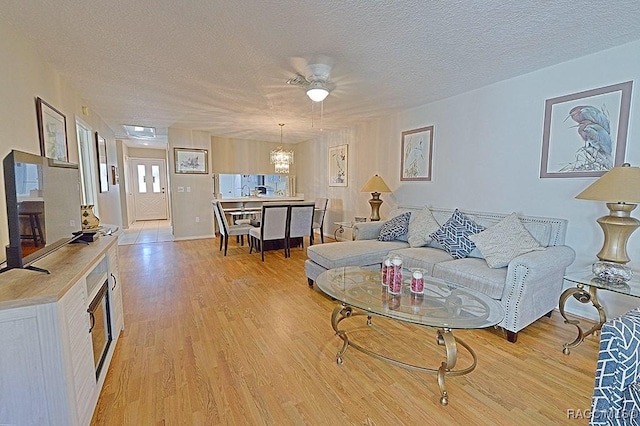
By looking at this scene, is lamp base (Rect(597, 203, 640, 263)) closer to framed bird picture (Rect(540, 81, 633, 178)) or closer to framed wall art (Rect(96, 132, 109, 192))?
framed bird picture (Rect(540, 81, 633, 178))

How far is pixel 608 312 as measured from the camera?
8.41 feet

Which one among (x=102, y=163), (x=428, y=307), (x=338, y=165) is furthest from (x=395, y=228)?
(x=102, y=163)

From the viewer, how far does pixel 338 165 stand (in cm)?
624

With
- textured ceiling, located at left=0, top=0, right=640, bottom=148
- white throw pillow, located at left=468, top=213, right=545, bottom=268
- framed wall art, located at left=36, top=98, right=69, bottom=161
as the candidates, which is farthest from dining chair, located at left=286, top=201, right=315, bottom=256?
framed wall art, located at left=36, top=98, right=69, bottom=161

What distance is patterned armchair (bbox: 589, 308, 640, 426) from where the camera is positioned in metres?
1.11

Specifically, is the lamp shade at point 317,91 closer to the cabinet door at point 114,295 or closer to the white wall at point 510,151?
the white wall at point 510,151

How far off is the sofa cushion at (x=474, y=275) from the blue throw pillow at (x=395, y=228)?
1.01 m

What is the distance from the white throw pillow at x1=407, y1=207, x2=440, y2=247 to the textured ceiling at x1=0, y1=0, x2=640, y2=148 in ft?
5.13

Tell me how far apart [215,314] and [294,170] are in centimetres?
569

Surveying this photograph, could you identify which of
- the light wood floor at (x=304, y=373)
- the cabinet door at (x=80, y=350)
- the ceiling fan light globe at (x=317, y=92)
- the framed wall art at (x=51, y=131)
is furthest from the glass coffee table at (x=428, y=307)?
the framed wall art at (x=51, y=131)

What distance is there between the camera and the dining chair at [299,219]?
4.88 m

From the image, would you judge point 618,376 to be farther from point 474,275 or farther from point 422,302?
point 474,275

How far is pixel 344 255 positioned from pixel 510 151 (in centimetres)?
216

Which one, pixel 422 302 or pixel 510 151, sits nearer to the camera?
pixel 422 302
